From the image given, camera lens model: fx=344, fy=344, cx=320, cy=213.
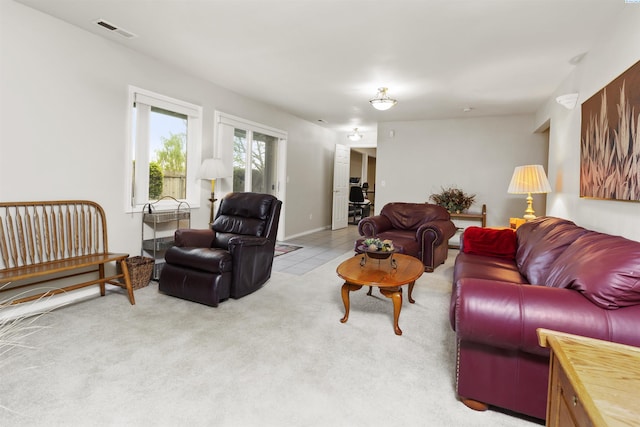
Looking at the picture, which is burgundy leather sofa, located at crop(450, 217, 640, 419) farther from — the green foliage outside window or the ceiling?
the green foliage outside window

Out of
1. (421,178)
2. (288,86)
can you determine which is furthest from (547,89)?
(288,86)

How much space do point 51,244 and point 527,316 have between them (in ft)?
11.3

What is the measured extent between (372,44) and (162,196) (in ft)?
9.35

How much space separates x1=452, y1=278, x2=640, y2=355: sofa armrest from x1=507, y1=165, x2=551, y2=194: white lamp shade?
285cm

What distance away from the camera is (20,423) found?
1522 millimetres

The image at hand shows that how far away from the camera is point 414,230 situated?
4.95 metres

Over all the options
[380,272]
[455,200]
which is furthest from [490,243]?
[455,200]

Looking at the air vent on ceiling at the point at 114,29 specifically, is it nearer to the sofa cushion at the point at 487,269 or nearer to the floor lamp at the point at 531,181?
the sofa cushion at the point at 487,269

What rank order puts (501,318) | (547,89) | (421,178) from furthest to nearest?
(421,178) < (547,89) < (501,318)

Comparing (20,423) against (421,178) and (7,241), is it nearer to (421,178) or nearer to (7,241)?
(7,241)

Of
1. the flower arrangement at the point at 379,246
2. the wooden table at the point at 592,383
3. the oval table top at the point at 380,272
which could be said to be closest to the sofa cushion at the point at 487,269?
the oval table top at the point at 380,272

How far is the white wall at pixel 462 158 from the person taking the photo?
5.93 m

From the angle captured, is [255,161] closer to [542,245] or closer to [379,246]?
[379,246]

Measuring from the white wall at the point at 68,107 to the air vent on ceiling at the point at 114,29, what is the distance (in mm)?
262
